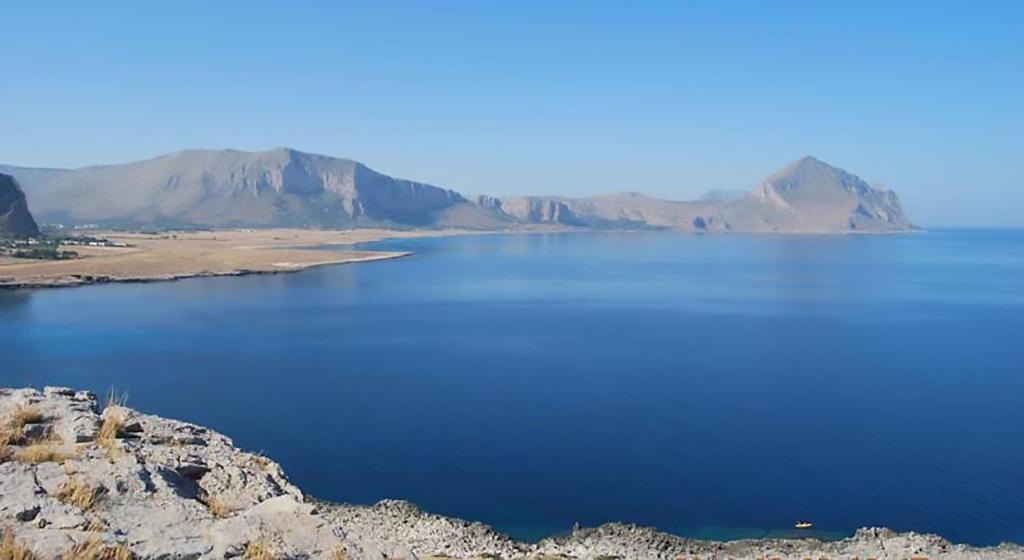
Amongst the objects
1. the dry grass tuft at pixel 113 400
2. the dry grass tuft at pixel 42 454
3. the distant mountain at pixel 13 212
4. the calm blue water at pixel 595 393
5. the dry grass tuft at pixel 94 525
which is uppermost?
the distant mountain at pixel 13 212

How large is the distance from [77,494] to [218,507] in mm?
1138

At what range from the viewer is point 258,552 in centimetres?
485

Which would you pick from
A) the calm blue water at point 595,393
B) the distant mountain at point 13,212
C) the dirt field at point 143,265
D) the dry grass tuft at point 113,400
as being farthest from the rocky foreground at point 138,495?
the distant mountain at point 13,212

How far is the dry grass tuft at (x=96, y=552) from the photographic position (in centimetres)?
420

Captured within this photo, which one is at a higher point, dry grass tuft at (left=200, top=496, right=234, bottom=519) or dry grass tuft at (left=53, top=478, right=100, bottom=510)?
dry grass tuft at (left=53, top=478, right=100, bottom=510)

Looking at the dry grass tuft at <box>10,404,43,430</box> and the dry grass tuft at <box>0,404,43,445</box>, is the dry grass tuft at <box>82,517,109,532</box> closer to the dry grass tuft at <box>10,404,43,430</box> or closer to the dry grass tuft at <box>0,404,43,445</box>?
the dry grass tuft at <box>0,404,43,445</box>

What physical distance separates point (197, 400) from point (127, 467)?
73.7ft

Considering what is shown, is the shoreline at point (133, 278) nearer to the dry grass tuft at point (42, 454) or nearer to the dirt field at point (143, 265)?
the dirt field at point (143, 265)

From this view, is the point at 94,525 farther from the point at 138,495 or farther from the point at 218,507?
the point at 218,507

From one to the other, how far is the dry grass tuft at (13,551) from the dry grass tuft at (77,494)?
1148 mm

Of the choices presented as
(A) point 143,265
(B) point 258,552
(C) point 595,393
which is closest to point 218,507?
(B) point 258,552

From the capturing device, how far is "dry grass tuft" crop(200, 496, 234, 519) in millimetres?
6043

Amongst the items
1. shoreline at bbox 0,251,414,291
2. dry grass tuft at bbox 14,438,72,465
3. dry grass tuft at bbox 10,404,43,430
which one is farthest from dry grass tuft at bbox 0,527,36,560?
shoreline at bbox 0,251,414,291

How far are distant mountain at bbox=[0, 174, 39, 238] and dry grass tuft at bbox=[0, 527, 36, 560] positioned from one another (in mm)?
111222
